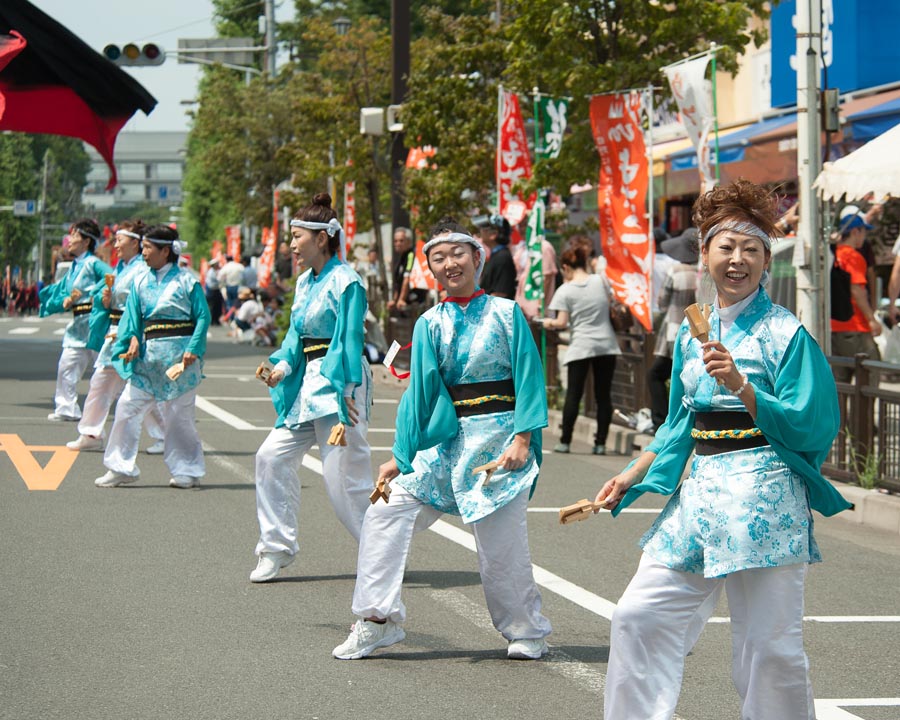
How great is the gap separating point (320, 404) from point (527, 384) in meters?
1.81

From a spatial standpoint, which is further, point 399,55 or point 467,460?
point 399,55

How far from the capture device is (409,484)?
5.96m

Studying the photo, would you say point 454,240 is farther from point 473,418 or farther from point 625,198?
point 625,198

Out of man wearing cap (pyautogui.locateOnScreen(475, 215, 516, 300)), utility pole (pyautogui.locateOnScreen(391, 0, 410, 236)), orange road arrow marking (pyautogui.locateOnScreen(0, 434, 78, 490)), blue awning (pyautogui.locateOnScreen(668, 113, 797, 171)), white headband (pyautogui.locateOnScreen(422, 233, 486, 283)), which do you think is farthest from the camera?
utility pole (pyautogui.locateOnScreen(391, 0, 410, 236))

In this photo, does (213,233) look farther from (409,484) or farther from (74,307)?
(409,484)

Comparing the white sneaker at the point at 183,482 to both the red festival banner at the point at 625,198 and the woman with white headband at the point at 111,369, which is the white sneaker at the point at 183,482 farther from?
the red festival banner at the point at 625,198

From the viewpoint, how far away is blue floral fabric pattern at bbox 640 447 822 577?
4.28m

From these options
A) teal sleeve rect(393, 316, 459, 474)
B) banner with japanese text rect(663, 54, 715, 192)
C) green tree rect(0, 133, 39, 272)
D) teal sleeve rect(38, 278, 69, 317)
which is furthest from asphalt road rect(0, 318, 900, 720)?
green tree rect(0, 133, 39, 272)

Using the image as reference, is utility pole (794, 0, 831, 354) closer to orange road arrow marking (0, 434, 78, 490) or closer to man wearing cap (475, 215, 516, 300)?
man wearing cap (475, 215, 516, 300)

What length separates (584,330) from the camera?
41.7 ft

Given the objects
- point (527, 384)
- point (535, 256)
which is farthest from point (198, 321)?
point (535, 256)

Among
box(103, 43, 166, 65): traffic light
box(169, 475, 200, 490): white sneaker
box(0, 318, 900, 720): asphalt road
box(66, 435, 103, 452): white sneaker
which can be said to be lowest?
box(0, 318, 900, 720): asphalt road

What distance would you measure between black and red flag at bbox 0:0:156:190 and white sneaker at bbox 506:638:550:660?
7.28 metres

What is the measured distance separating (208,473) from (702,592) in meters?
7.56
